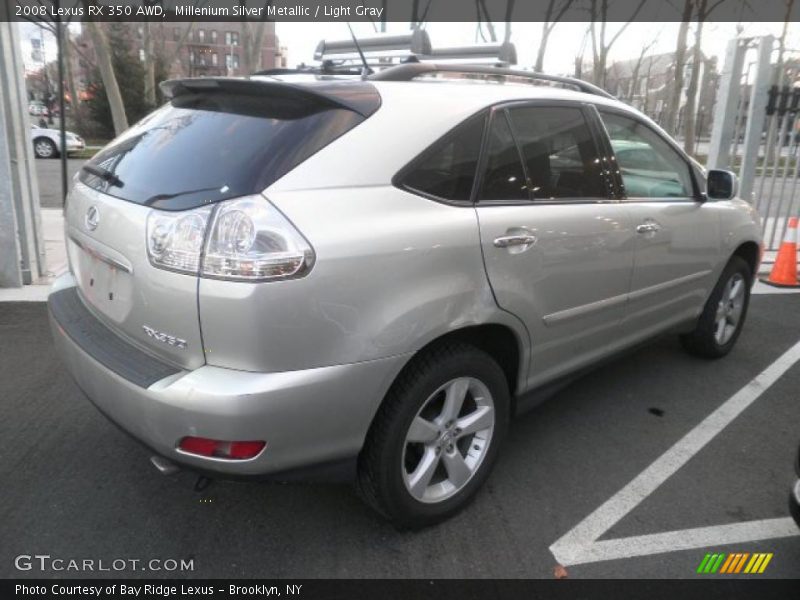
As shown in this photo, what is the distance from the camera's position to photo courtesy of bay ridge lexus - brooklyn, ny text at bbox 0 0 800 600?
76.3 inches

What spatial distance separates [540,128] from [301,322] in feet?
5.01

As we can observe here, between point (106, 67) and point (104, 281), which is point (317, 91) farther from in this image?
point (106, 67)

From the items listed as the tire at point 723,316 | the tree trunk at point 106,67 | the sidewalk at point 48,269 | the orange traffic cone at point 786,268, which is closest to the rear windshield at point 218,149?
the sidewalk at point 48,269

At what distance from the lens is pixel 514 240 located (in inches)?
96.8

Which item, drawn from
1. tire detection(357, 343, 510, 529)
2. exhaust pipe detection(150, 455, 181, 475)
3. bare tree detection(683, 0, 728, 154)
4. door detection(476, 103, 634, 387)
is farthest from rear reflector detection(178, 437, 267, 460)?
bare tree detection(683, 0, 728, 154)

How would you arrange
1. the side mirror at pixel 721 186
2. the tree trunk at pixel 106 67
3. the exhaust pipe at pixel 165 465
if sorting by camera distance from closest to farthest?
the exhaust pipe at pixel 165 465 < the side mirror at pixel 721 186 < the tree trunk at pixel 106 67

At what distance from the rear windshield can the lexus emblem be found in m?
0.09

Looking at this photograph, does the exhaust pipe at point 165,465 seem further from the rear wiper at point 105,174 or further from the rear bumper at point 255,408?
the rear wiper at point 105,174

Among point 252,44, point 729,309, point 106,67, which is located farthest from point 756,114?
point 252,44

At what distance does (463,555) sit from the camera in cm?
238

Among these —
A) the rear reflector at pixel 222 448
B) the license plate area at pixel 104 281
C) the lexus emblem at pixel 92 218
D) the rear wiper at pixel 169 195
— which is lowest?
the rear reflector at pixel 222 448

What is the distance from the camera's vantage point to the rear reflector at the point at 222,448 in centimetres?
192
